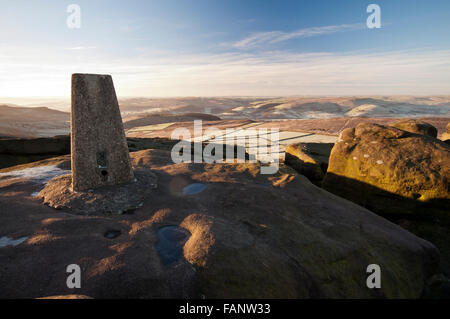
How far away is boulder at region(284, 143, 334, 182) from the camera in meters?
14.4

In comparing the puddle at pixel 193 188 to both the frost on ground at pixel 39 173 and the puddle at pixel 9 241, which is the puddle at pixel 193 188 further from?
the frost on ground at pixel 39 173

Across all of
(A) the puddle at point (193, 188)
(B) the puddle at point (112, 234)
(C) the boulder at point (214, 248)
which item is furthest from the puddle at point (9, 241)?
(A) the puddle at point (193, 188)

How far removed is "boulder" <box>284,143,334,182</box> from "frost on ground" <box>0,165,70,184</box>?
12.8 metres

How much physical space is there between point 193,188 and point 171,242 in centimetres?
315

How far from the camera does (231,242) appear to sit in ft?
17.5

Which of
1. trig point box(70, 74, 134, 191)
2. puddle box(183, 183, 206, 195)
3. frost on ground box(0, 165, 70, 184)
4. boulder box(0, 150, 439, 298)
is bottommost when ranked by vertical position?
boulder box(0, 150, 439, 298)

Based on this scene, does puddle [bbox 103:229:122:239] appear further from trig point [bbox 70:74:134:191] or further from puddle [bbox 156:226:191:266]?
trig point [bbox 70:74:134:191]

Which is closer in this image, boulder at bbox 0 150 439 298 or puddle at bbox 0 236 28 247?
boulder at bbox 0 150 439 298

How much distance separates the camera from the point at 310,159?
14828 millimetres

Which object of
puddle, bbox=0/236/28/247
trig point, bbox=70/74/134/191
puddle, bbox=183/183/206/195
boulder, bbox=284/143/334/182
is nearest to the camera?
puddle, bbox=0/236/28/247

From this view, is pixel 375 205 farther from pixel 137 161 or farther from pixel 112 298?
pixel 137 161

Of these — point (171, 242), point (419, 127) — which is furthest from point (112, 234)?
point (419, 127)

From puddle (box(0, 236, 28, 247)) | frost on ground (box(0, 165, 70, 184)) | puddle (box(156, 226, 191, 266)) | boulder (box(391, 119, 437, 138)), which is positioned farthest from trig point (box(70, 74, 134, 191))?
boulder (box(391, 119, 437, 138))

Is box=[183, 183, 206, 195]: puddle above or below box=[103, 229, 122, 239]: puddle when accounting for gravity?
above
